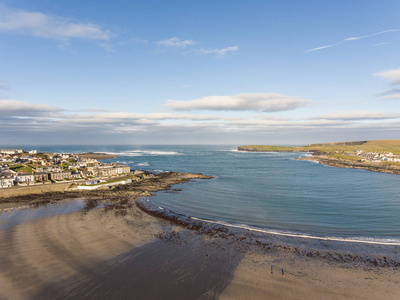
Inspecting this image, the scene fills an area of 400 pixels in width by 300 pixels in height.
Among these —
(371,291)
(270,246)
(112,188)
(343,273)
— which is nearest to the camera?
(371,291)

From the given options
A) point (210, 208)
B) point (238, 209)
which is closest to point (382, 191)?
point (238, 209)

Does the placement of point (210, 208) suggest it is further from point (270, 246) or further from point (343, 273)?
point (343, 273)

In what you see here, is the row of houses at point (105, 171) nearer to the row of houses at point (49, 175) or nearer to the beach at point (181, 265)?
the row of houses at point (49, 175)

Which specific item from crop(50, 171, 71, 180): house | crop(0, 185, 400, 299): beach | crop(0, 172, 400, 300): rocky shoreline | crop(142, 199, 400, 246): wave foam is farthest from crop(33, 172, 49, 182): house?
crop(142, 199, 400, 246): wave foam

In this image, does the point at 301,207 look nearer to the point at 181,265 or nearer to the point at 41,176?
the point at 181,265

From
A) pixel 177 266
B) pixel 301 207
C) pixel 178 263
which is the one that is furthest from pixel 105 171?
pixel 177 266

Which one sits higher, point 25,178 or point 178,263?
point 25,178

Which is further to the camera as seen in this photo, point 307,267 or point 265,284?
point 307,267
